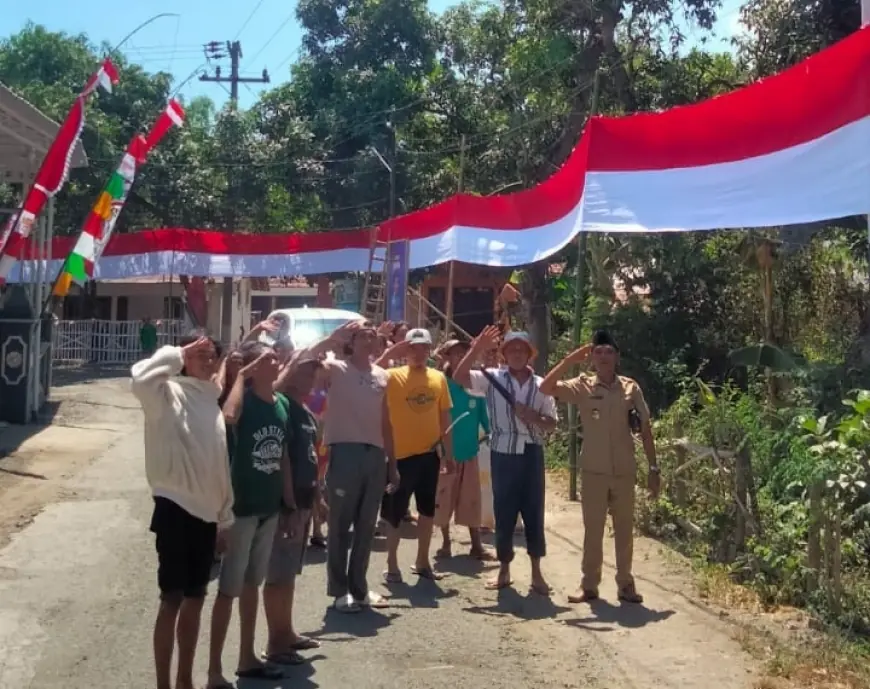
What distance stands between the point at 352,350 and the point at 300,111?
27950 millimetres

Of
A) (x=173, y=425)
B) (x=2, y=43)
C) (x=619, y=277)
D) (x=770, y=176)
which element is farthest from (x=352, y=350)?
(x=2, y=43)

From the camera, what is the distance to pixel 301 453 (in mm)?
→ 5512

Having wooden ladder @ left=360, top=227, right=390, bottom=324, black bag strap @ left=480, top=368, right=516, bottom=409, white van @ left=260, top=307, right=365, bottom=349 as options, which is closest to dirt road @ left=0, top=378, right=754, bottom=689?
black bag strap @ left=480, top=368, right=516, bottom=409

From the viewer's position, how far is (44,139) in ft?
47.6

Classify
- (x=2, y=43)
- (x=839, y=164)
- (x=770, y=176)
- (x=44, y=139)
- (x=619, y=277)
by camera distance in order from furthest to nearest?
(x=2, y=43) < (x=619, y=277) < (x=44, y=139) < (x=770, y=176) < (x=839, y=164)

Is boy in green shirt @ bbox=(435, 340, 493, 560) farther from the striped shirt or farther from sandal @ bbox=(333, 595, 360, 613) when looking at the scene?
sandal @ bbox=(333, 595, 360, 613)

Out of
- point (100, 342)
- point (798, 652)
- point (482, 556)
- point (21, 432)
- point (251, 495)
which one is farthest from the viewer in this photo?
point (100, 342)

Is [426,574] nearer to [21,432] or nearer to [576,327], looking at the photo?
[576,327]

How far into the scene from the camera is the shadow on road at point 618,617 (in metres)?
6.45

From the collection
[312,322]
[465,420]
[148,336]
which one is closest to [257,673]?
[465,420]

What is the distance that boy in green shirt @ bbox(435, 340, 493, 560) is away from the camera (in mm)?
8070

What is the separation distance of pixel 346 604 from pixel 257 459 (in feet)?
5.71

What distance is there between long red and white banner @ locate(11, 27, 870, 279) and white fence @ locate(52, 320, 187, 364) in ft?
70.8

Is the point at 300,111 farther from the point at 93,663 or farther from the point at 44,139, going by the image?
the point at 93,663
